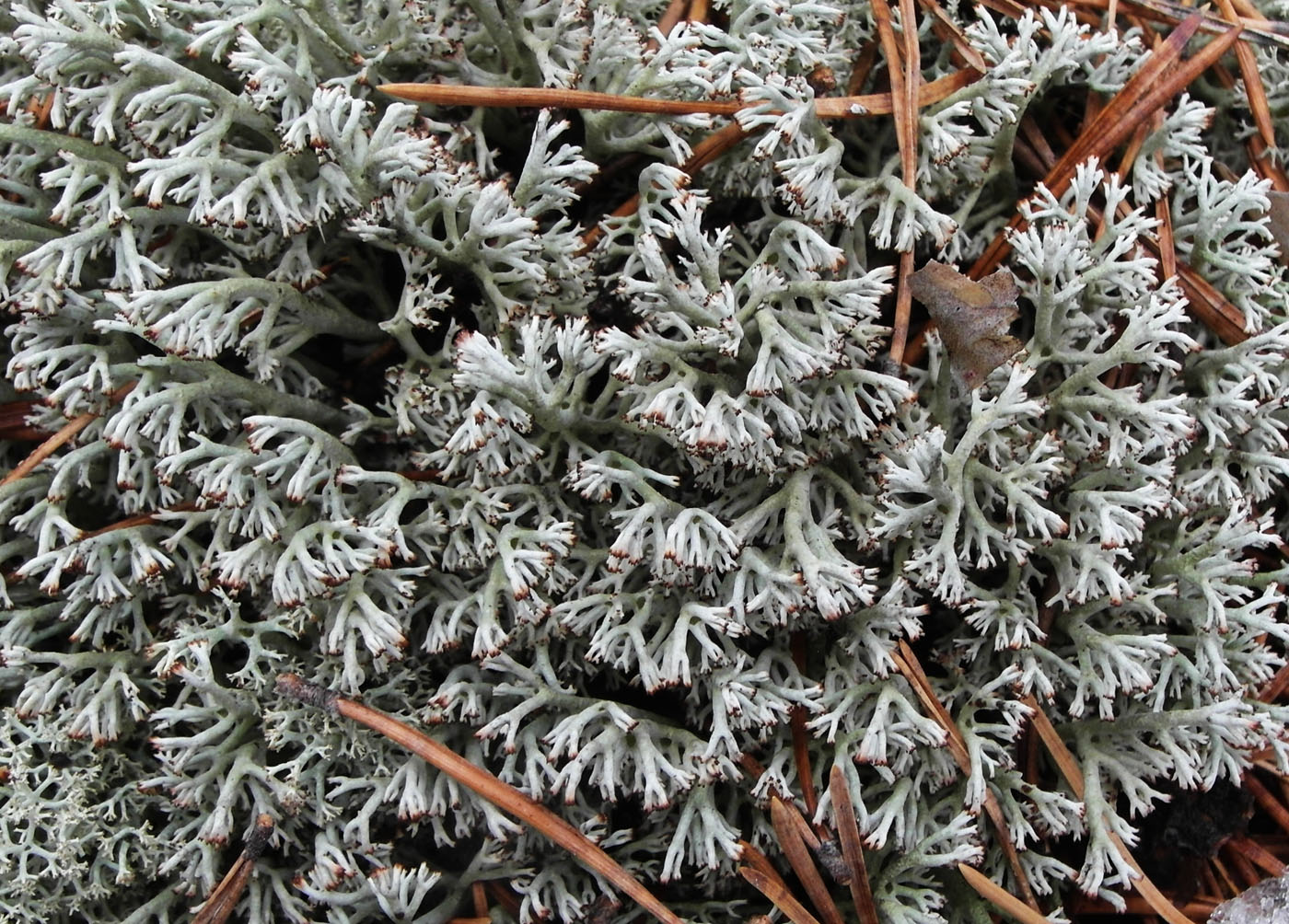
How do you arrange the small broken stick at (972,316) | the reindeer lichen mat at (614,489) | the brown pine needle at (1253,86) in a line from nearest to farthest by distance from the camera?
the reindeer lichen mat at (614,489) → the small broken stick at (972,316) → the brown pine needle at (1253,86)

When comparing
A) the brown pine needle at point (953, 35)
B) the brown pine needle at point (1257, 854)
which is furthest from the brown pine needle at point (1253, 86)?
the brown pine needle at point (1257, 854)

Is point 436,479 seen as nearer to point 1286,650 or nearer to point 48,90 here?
point 48,90

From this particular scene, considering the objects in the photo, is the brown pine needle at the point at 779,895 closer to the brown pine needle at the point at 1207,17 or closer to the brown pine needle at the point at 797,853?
the brown pine needle at the point at 797,853

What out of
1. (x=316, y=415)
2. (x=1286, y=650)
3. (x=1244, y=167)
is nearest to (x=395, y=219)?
(x=316, y=415)

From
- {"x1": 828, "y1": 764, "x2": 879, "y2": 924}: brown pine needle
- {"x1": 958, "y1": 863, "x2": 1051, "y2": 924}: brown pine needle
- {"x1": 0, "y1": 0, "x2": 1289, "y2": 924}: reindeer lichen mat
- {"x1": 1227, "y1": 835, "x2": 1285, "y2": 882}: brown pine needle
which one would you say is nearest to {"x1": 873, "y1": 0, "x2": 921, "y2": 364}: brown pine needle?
{"x1": 0, "y1": 0, "x2": 1289, "y2": 924}: reindeer lichen mat

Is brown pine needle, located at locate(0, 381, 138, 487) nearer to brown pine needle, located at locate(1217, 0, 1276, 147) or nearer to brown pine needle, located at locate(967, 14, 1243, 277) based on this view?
brown pine needle, located at locate(967, 14, 1243, 277)

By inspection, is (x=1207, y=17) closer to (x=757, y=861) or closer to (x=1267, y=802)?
(x=1267, y=802)
